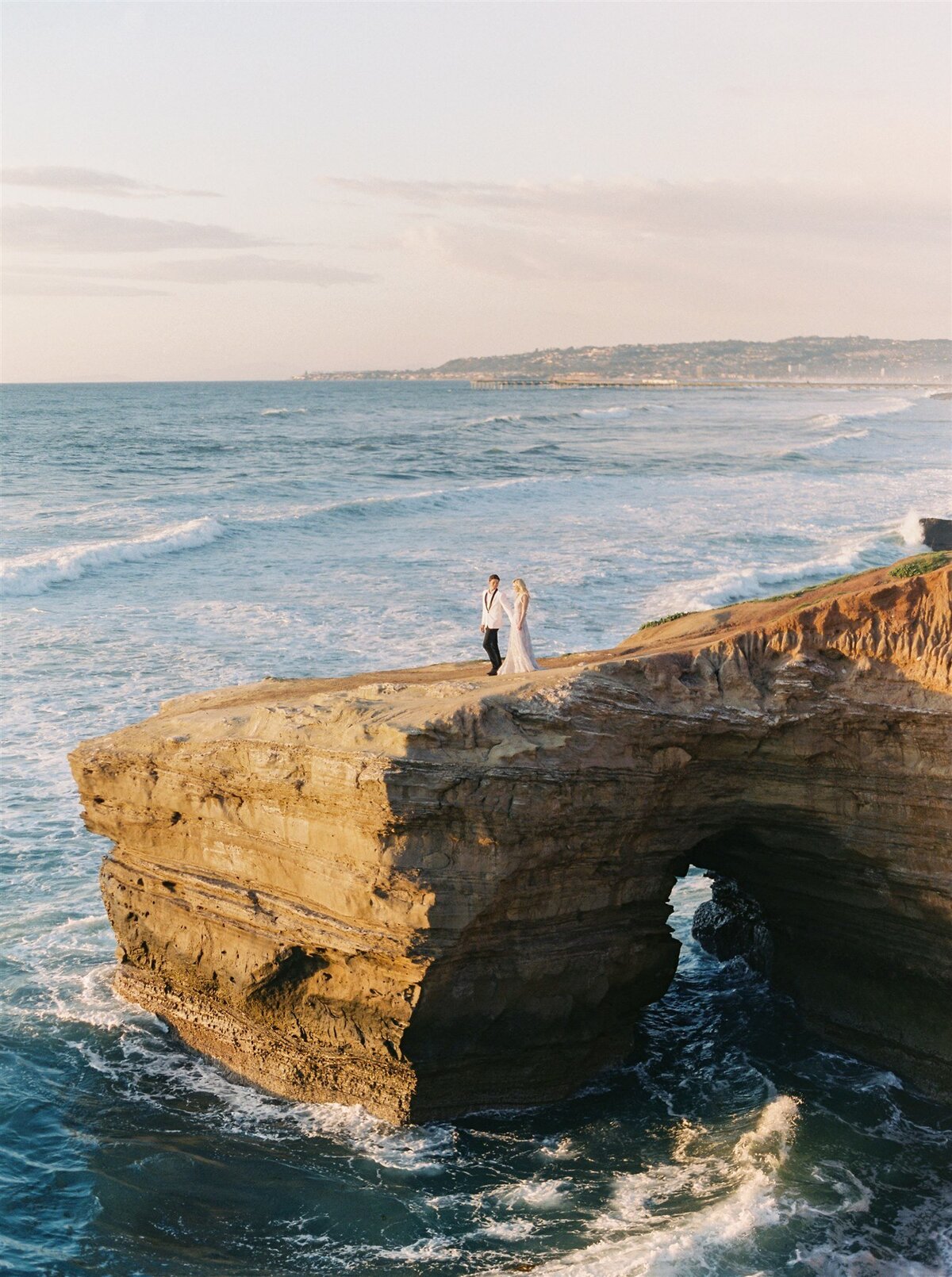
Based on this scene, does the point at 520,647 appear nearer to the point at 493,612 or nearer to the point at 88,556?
the point at 493,612

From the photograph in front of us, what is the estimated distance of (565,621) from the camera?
29.1m

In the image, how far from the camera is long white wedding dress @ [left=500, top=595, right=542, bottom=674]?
1498 cm

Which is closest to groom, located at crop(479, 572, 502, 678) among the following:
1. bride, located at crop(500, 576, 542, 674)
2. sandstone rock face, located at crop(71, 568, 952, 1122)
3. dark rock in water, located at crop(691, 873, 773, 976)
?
bride, located at crop(500, 576, 542, 674)

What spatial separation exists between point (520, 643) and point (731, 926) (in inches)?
172

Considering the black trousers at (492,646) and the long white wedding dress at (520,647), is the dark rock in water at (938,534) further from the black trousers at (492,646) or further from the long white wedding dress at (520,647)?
the long white wedding dress at (520,647)

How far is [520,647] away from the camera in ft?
49.4

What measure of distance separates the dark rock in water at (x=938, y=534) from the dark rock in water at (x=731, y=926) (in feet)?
64.5

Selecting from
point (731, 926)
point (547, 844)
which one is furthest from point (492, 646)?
point (547, 844)

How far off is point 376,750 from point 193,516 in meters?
37.7

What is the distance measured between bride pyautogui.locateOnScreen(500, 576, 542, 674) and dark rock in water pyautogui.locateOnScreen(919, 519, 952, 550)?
68.5 ft

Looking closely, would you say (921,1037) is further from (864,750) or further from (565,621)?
(565,621)

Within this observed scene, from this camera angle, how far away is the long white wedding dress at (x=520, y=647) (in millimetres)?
14984

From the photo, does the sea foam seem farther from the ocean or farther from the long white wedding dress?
the long white wedding dress

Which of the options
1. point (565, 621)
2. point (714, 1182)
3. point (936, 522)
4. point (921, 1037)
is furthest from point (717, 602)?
point (714, 1182)
